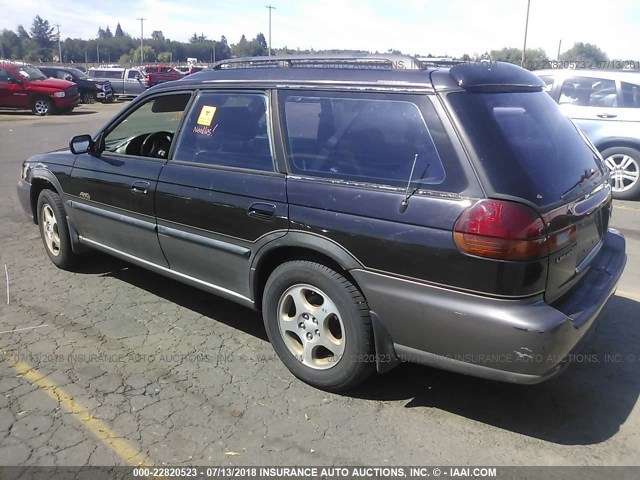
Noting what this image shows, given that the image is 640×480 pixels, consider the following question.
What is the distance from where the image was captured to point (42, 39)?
430ft

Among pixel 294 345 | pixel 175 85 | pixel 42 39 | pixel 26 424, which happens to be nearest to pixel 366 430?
pixel 294 345

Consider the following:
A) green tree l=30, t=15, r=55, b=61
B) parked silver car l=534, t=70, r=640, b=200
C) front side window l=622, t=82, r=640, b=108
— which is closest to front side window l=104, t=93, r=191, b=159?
parked silver car l=534, t=70, r=640, b=200

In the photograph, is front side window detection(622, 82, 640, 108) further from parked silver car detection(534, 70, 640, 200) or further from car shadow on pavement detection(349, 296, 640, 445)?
car shadow on pavement detection(349, 296, 640, 445)

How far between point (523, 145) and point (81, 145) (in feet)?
11.8

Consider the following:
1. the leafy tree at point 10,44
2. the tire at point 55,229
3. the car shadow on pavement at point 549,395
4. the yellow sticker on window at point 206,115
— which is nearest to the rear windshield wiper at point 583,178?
the car shadow on pavement at point 549,395

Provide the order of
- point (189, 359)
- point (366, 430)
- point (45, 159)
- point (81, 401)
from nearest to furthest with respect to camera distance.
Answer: point (366, 430) → point (81, 401) → point (189, 359) → point (45, 159)

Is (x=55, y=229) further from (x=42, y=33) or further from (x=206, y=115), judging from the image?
(x=42, y=33)

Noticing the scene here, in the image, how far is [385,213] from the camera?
9.27 ft

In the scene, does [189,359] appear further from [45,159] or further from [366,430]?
[45,159]

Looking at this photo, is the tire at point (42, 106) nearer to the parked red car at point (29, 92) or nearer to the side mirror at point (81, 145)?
the parked red car at point (29, 92)

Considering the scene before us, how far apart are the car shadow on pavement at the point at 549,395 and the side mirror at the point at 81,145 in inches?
119

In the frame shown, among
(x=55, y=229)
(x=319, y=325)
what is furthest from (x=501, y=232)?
(x=55, y=229)

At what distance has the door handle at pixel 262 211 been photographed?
10.8ft

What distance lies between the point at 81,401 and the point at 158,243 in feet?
4.14
